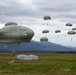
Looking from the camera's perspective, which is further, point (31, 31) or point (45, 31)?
point (31, 31)

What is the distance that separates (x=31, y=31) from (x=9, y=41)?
1797 centimetres

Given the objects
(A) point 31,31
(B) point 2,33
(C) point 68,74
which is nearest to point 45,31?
(A) point 31,31

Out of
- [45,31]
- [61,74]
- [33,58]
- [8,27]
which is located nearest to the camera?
[61,74]

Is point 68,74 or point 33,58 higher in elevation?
point 68,74

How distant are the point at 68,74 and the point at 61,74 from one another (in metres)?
1.45

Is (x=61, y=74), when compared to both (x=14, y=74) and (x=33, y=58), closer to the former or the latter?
(x=14, y=74)

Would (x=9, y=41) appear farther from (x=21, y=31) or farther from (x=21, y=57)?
(x=21, y=57)

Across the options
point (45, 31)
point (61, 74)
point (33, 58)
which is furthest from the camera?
point (45, 31)

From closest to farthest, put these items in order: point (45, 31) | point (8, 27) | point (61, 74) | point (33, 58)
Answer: point (61, 74) → point (33, 58) → point (45, 31) → point (8, 27)

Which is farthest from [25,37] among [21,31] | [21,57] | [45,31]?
[21,57]

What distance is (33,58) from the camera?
130 m

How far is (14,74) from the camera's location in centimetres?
6338

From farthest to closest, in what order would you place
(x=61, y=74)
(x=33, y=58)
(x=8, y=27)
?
(x=8, y=27) < (x=33, y=58) < (x=61, y=74)

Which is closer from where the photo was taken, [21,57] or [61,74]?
[61,74]
